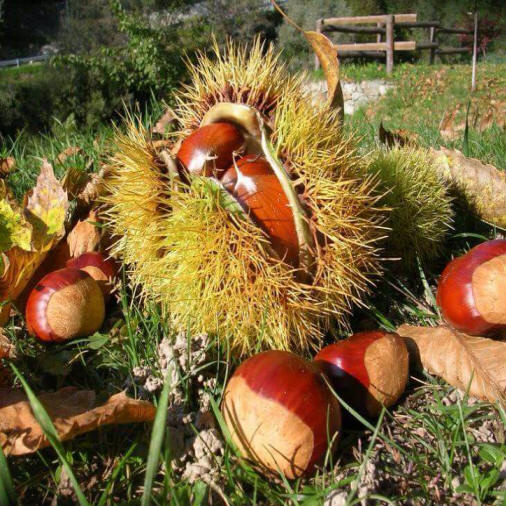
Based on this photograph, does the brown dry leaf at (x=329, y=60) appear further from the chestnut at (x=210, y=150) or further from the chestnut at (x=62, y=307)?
the chestnut at (x=62, y=307)

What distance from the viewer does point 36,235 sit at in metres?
1.27

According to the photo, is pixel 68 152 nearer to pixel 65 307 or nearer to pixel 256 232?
pixel 65 307

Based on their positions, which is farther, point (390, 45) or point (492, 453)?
point (390, 45)

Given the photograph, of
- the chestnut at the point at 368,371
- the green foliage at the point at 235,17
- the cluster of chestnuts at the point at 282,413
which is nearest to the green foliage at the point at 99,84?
the chestnut at the point at 368,371

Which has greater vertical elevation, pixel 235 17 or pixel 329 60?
pixel 235 17

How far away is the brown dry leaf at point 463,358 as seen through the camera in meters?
0.95

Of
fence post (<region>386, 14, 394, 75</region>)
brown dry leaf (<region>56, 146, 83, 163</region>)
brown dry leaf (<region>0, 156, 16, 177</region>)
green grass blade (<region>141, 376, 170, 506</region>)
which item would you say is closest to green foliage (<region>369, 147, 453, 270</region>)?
green grass blade (<region>141, 376, 170, 506</region>)

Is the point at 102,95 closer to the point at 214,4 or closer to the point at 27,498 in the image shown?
the point at 27,498

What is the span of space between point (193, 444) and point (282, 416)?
0.66ft

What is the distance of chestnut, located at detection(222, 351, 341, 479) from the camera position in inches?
30.5

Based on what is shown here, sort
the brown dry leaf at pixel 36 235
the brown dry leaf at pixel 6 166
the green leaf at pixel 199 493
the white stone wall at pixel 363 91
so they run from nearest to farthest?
the green leaf at pixel 199 493 → the brown dry leaf at pixel 36 235 → the brown dry leaf at pixel 6 166 → the white stone wall at pixel 363 91

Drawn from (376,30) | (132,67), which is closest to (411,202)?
(132,67)

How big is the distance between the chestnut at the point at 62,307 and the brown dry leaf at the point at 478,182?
1.08 meters

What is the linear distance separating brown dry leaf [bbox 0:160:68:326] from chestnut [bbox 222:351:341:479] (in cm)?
62
